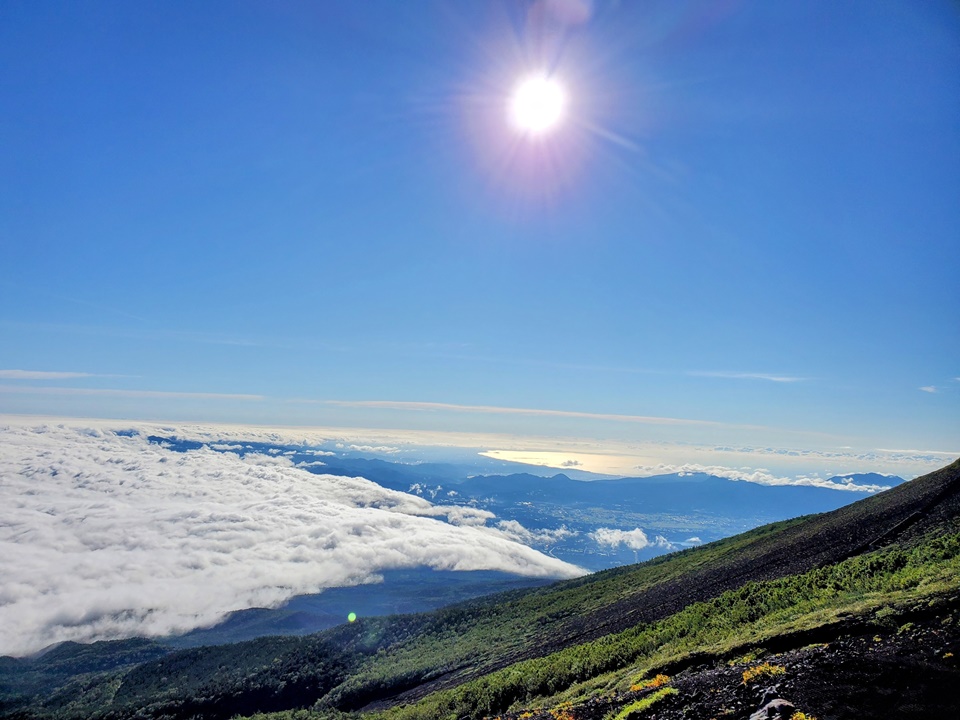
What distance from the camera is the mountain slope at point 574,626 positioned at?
35.4 meters

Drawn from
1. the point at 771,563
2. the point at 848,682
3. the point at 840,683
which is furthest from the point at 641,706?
the point at 771,563

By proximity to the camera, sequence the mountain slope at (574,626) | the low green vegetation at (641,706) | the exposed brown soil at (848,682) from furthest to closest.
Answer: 1. the mountain slope at (574,626)
2. the low green vegetation at (641,706)
3. the exposed brown soil at (848,682)

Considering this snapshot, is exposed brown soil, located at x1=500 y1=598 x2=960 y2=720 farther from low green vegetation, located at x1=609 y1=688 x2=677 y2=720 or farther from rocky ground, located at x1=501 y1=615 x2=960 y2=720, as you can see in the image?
low green vegetation, located at x1=609 y1=688 x2=677 y2=720

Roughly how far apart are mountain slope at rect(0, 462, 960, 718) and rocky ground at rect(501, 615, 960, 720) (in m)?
5.26

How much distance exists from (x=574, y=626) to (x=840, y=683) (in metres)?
50.1

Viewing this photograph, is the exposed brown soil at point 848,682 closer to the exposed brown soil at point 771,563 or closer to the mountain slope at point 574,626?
the mountain slope at point 574,626

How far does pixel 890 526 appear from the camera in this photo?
163ft

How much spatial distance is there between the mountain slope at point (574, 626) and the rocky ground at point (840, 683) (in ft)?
17.3

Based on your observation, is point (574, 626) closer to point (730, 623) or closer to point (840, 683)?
point (730, 623)

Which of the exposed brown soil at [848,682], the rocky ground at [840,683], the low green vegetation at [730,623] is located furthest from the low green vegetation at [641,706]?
the low green vegetation at [730,623]

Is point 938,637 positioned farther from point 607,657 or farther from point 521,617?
point 521,617

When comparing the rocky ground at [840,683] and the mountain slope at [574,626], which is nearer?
the rocky ground at [840,683]

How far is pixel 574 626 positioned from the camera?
2365 inches

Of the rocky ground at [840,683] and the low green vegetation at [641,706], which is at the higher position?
the rocky ground at [840,683]
